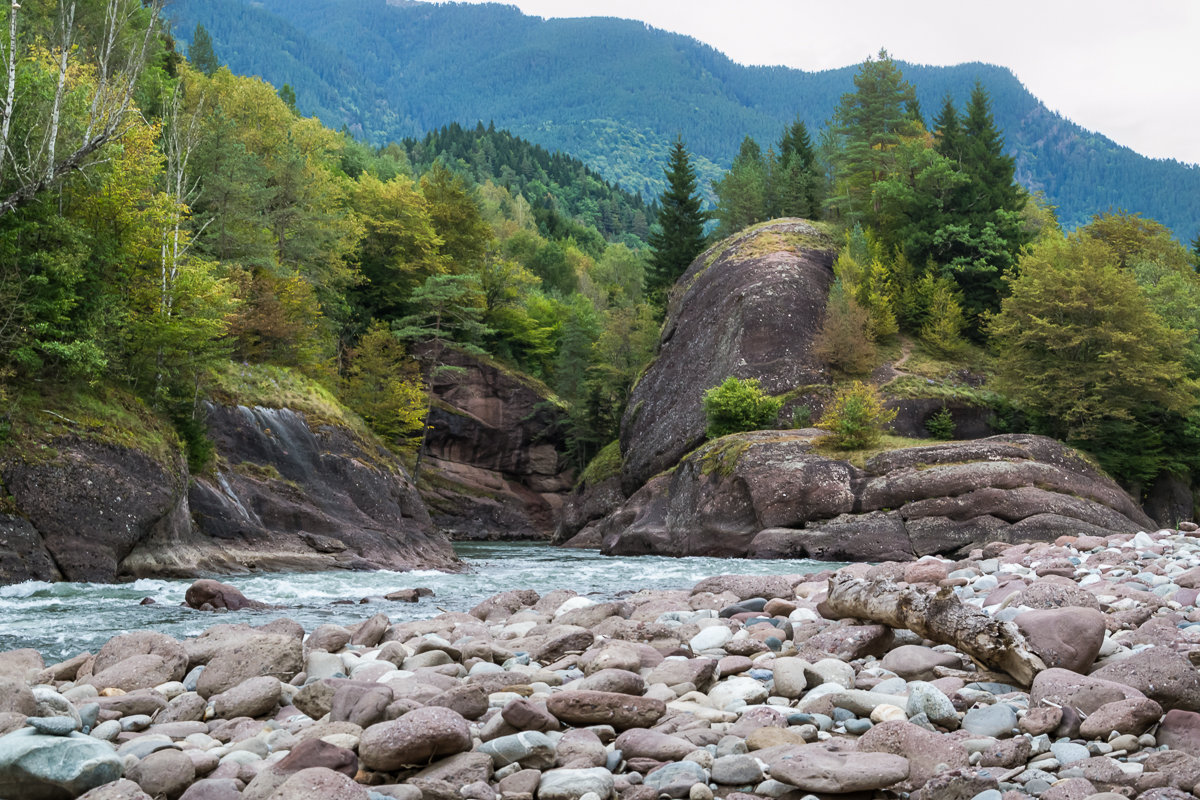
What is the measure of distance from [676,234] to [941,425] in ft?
110

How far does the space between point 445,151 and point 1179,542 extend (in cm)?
12830

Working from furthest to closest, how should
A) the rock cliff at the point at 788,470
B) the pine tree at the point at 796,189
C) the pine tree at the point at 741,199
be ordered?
the pine tree at the point at 741,199 → the pine tree at the point at 796,189 → the rock cliff at the point at 788,470

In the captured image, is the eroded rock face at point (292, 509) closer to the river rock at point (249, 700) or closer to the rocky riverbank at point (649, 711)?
A: the rocky riverbank at point (649, 711)

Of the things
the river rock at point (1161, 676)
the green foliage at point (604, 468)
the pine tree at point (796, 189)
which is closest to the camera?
the river rock at point (1161, 676)

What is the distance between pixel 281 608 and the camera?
1373 cm

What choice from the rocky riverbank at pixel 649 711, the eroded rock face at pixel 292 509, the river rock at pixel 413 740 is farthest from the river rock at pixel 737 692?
the eroded rock face at pixel 292 509

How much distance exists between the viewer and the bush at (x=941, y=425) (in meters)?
34.7

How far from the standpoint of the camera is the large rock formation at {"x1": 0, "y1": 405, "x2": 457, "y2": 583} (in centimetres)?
1580

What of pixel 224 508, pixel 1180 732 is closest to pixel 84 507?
pixel 224 508

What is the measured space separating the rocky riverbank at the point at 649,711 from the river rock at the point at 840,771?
12 millimetres

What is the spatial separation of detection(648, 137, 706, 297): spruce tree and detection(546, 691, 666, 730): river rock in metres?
58.1

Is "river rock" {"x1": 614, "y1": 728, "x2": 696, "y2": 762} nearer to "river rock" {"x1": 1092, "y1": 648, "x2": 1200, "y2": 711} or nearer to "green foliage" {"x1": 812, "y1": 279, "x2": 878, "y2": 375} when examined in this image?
"river rock" {"x1": 1092, "y1": 648, "x2": 1200, "y2": 711}

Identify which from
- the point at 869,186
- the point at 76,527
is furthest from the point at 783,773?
the point at 869,186

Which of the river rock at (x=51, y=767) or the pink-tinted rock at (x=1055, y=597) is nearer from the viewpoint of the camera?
the river rock at (x=51, y=767)
